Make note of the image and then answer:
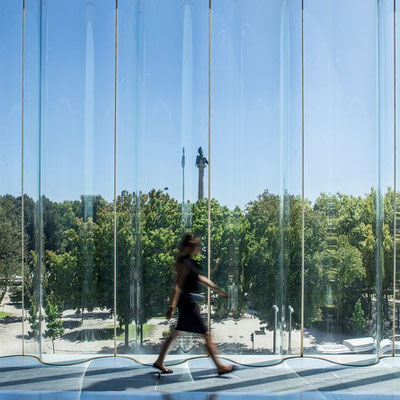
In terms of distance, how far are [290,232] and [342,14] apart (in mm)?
2175

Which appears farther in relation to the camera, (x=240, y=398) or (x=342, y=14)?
(x=342, y=14)

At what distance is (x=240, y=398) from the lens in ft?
9.46

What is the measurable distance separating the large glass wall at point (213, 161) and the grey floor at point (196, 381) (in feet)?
1.14

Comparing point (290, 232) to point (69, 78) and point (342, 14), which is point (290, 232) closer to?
point (342, 14)

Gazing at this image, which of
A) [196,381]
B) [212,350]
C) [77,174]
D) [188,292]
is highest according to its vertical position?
[77,174]

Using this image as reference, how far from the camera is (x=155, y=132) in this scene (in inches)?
155

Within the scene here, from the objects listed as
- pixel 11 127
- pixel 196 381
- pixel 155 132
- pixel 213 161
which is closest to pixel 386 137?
pixel 213 161

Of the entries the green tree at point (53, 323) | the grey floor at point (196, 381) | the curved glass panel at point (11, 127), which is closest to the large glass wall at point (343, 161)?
the grey floor at point (196, 381)

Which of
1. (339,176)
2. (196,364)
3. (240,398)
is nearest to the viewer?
(240,398)

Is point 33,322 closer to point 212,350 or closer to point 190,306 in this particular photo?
point 190,306

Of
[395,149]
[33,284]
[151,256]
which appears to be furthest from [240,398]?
[395,149]

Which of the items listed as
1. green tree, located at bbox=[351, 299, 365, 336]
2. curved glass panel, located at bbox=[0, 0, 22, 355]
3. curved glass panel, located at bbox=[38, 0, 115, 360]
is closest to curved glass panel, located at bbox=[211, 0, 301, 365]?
green tree, located at bbox=[351, 299, 365, 336]

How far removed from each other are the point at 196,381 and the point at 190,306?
0.60 meters

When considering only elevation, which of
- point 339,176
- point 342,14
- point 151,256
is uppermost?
point 342,14
